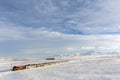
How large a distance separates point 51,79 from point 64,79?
154 cm

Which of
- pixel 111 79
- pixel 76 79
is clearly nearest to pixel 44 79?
pixel 76 79

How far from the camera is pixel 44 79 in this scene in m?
21.0

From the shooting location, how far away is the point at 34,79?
69.8 ft

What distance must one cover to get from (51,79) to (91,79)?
464cm

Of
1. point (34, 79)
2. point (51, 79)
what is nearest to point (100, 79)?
point (51, 79)

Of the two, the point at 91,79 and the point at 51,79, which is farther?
the point at 51,79

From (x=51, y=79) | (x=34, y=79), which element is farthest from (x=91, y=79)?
(x=34, y=79)

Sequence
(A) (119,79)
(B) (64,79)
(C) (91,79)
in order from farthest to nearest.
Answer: (B) (64,79) < (C) (91,79) < (A) (119,79)

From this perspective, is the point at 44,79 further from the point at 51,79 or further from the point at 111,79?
the point at 111,79

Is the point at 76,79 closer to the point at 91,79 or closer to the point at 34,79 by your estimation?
the point at 91,79

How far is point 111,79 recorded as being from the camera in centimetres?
1795

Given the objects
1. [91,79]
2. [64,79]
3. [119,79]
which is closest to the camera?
[119,79]

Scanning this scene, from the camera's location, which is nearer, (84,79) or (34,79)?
(84,79)

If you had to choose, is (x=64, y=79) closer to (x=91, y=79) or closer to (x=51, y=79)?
(x=51, y=79)
